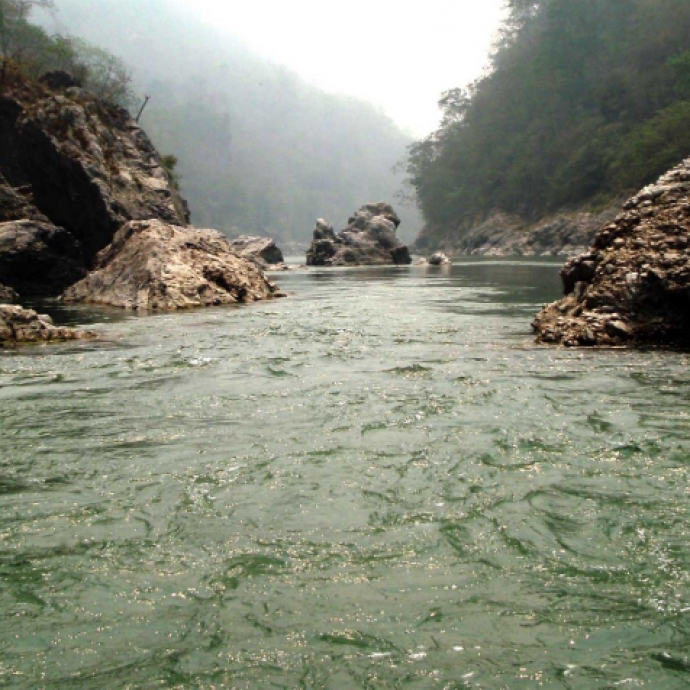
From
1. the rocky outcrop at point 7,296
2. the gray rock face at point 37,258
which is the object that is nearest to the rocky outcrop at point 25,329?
the rocky outcrop at point 7,296

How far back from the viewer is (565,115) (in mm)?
78688

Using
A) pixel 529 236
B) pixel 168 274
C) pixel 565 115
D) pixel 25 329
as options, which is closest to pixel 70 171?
pixel 168 274

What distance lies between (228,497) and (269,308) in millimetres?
11815

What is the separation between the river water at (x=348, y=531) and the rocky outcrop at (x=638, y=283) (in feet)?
6.52

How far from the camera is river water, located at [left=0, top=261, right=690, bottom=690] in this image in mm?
2529

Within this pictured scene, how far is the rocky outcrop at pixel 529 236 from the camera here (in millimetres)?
57875

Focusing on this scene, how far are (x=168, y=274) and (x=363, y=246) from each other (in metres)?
34.7

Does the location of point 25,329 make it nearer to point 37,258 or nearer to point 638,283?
point 638,283

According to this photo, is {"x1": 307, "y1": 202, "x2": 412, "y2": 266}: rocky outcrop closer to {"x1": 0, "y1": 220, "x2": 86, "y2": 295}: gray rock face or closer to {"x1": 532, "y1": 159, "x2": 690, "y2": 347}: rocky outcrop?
{"x1": 0, "y1": 220, "x2": 86, "y2": 295}: gray rock face

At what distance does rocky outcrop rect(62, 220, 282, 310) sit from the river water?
29.6ft

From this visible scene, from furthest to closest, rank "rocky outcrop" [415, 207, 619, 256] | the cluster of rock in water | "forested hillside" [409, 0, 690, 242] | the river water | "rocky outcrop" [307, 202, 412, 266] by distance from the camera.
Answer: "forested hillside" [409, 0, 690, 242] → "rocky outcrop" [415, 207, 619, 256] → "rocky outcrop" [307, 202, 412, 266] → the cluster of rock in water → the river water

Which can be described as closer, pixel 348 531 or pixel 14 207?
pixel 348 531

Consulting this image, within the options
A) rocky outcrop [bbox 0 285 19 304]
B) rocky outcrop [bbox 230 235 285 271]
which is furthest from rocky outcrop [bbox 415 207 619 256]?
rocky outcrop [bbox 0 285 19 304]

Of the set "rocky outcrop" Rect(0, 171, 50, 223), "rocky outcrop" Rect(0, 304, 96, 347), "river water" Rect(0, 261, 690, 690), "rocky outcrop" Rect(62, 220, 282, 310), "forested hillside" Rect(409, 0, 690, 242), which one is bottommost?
"river water" Rect(0, 261, 690, 690)
